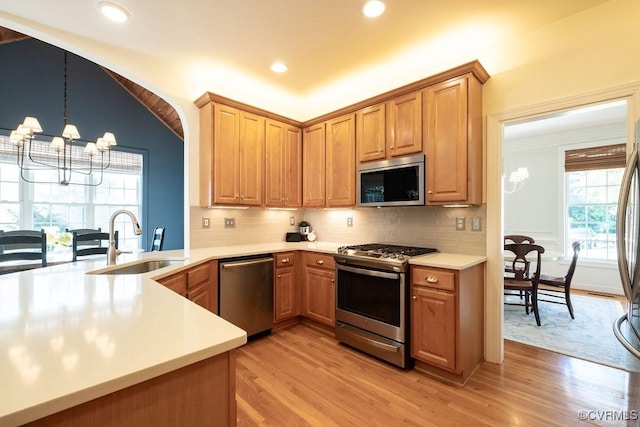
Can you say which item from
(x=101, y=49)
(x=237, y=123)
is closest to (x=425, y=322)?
(x=237, y=123)

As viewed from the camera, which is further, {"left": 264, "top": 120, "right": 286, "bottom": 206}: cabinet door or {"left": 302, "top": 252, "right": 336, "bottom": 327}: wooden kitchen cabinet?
{"left": 264, "top": 120, "right": 286, "bottom": 206}: cabinet door

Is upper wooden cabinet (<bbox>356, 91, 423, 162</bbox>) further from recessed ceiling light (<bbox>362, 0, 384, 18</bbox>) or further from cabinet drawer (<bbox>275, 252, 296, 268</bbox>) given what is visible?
cabinet drawer (<bbox>275, 252, 296, 268</bbox>)

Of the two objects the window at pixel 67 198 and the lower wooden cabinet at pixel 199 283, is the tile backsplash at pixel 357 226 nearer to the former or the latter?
the lower wooden cabinet at pixel 199 283

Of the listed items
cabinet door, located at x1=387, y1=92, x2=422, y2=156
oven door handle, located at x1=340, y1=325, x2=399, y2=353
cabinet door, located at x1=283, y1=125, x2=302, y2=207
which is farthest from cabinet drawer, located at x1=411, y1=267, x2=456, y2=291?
cabinet door, located at x1=283, y1=125, x2=302, y2=207

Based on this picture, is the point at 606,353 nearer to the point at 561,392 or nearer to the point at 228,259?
the point at 561,392

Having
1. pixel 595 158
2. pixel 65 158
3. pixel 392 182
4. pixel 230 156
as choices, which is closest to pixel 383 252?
pixel 392 182

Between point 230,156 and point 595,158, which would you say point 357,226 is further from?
point 595,158

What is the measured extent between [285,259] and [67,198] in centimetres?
436

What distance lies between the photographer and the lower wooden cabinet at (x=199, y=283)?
2100 millimetres

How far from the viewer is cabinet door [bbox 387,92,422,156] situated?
2697 mm

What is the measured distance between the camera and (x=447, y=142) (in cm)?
253

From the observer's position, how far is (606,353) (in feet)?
8.59

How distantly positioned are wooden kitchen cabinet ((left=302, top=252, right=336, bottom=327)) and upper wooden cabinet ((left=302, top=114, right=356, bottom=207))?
704 millimetres

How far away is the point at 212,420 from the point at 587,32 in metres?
3.34
